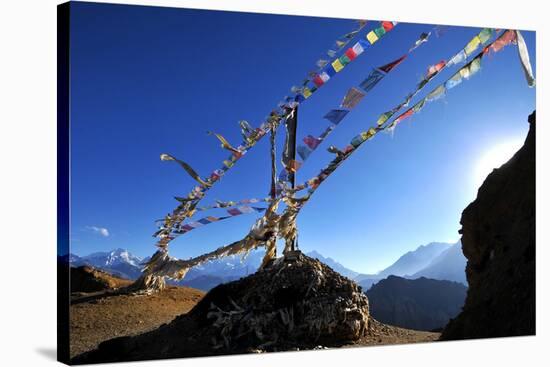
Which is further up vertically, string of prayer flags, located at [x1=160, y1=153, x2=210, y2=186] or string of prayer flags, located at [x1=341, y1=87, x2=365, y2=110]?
string of prayer flags, located at [x1=341, y1=87, x2=365, y2=110]

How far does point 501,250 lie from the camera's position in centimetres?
640

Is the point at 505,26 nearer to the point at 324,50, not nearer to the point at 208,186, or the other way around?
the point at 324,50

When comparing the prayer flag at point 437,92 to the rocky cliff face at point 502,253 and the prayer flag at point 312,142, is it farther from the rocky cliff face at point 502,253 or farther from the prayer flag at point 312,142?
the rocky cliff face at point 502,253

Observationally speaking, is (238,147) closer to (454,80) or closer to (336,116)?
(336,116)

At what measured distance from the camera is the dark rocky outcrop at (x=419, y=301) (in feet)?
25.9

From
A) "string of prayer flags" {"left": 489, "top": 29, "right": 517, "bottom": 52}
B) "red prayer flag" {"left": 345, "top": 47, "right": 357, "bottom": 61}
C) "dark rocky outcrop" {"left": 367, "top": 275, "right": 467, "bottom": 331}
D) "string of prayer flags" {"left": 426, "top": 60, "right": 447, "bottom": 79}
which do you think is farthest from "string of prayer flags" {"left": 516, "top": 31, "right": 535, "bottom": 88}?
"dark rocky outcrop" {"left": 367, "top": 275, "right": 467, "bottom": 331}

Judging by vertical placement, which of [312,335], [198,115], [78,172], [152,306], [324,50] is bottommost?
[312,335]

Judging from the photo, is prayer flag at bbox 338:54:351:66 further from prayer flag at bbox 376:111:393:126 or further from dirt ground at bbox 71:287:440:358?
dirt ground at bbox 71:287:440:358

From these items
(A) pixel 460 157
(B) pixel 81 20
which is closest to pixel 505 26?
(A) pixel 460 157

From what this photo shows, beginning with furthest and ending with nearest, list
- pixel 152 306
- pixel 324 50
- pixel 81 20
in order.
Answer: pixel 152 306 < pixel 324 50 < pixel 81 20

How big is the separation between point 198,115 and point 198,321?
1850mm

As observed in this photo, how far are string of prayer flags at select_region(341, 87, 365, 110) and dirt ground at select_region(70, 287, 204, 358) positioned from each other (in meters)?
2.72

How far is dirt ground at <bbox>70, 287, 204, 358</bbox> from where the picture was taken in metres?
5.71

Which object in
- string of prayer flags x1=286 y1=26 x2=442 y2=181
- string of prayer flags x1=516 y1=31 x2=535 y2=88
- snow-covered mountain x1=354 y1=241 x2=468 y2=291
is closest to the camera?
string of prayer flags x1=516 y1=31 x2=535 y2=88
